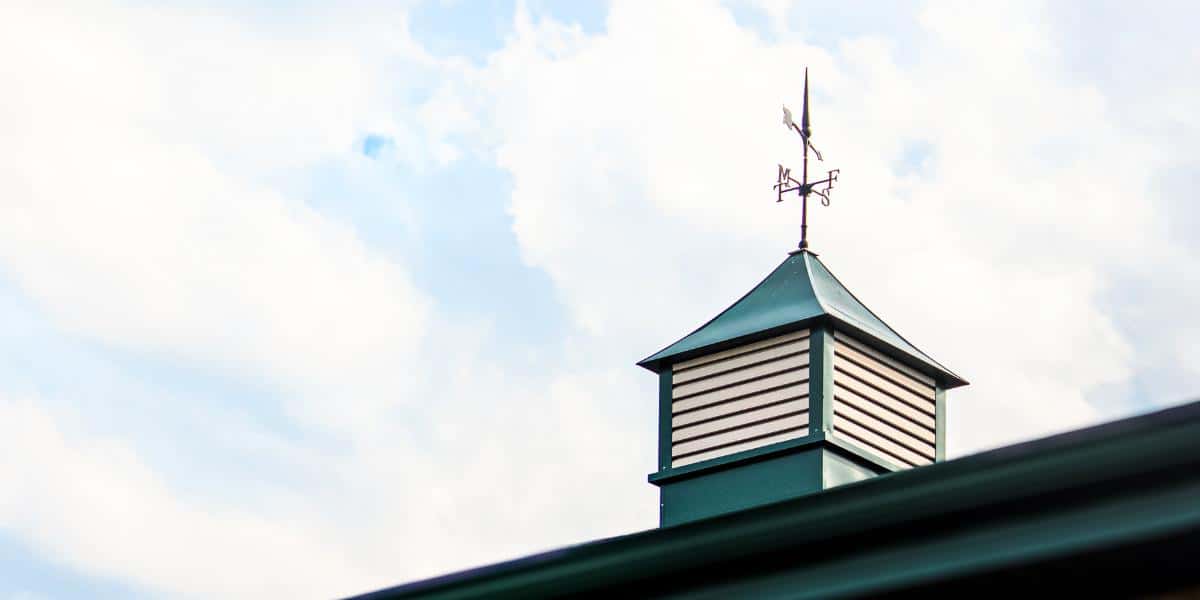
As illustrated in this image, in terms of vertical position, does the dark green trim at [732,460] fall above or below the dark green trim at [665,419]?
below

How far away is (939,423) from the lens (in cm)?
1562

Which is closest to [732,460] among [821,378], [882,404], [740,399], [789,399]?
[740,399]

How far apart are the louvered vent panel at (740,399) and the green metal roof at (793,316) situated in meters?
0.14

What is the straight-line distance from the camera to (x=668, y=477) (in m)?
15.1

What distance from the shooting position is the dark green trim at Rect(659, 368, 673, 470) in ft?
50.2

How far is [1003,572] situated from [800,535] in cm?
54

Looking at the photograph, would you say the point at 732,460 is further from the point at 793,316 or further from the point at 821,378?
the point at 793,316

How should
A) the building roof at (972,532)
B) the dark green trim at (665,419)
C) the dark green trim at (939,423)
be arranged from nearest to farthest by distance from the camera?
the building roof at (972,532)
the dark green trim at (665,419)
the dark green trim at (939,423)

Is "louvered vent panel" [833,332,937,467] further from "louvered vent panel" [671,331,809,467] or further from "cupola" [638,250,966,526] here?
"louvered vent panel" [671,331,809,467]

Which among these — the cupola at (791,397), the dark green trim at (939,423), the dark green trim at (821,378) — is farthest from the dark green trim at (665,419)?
the dark green trim at (939,423)

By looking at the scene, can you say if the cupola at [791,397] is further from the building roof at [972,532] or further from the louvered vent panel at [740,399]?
the building roof at [972,532]

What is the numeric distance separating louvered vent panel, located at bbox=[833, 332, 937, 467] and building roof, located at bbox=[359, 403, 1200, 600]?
32.6 ft

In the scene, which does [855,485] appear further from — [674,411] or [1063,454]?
[674,411]

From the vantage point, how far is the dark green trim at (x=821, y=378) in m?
14.4
